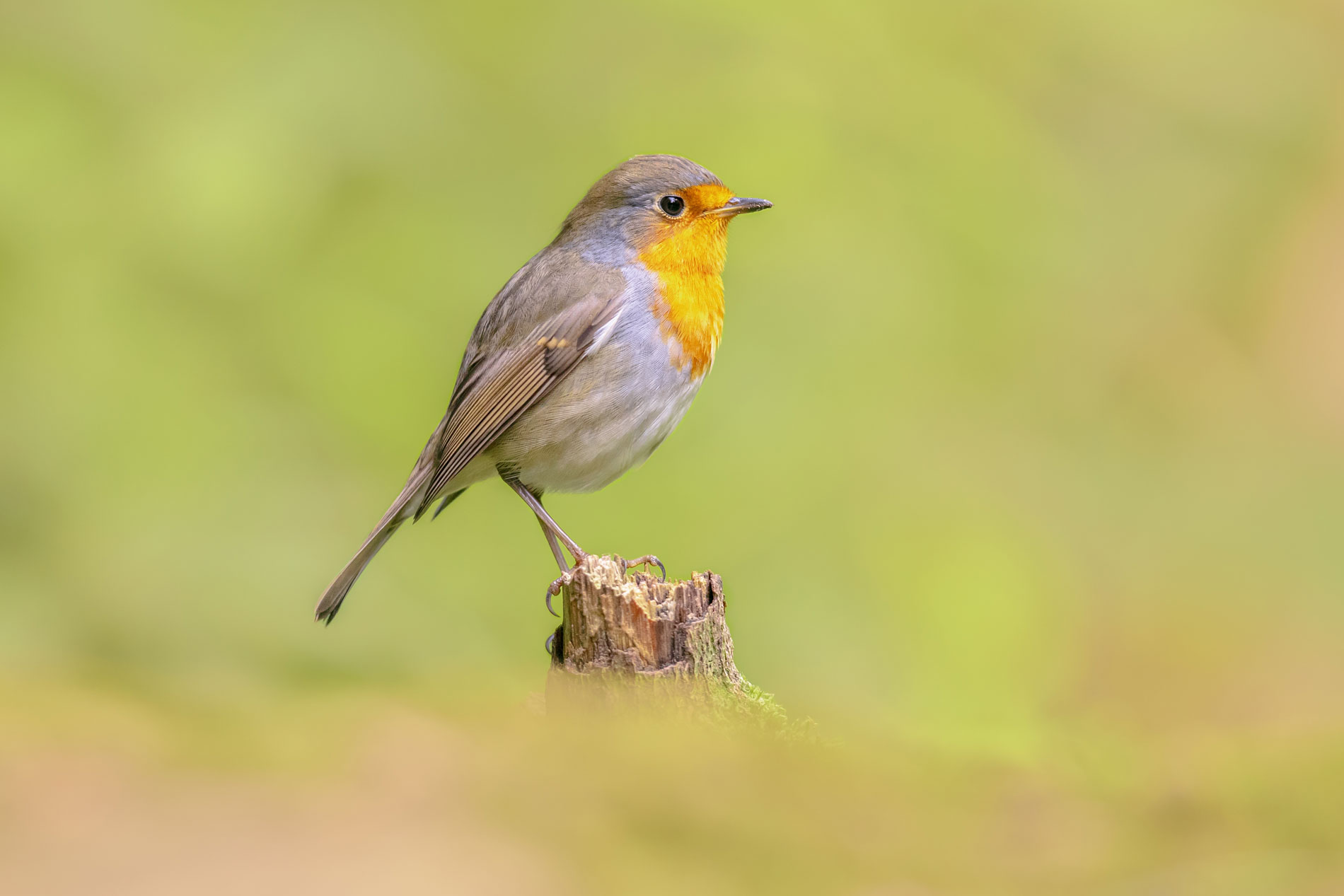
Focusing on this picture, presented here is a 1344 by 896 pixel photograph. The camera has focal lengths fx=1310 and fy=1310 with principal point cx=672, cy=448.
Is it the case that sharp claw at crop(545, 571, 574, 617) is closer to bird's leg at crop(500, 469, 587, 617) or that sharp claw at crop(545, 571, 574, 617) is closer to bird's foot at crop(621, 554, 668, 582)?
bird's leg at crop(500, 469, 587, 617)

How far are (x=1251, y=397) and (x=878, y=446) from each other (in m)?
3.32

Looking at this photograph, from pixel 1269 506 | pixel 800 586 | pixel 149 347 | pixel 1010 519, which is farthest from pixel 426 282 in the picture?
pixel 1269 506

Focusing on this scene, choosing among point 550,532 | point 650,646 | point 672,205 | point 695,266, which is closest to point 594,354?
point 695,266

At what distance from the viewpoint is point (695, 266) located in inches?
167

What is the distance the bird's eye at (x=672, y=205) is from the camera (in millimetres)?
4262

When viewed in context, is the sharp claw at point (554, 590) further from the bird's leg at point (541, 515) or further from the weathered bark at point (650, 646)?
the weathered bark at point (650, 646)

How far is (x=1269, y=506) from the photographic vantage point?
7.39m

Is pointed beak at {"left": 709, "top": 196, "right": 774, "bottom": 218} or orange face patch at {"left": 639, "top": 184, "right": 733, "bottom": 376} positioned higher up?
pointed beak at {"left": 709, "top": 196, "right": 774, "bottom": 218}

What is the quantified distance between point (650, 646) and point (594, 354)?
1.16 m

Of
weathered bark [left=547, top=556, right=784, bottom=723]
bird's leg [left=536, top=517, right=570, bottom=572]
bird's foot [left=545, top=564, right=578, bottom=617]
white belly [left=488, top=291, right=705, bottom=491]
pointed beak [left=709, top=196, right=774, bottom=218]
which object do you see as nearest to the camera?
weathered bark [left=547, top=556, right=784, bottom=723]

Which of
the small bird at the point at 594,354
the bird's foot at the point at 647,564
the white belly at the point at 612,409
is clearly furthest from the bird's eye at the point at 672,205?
the bird's foot at the point at 647,564

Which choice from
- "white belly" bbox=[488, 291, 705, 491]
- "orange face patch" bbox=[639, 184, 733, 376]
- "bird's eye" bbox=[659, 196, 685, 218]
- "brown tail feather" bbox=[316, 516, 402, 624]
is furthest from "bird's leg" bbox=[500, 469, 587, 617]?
"bird's eye" bbox=[659, 196, 685, 218]

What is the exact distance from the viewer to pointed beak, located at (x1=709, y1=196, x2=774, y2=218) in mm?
4207

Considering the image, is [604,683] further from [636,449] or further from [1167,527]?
[1167,527]
